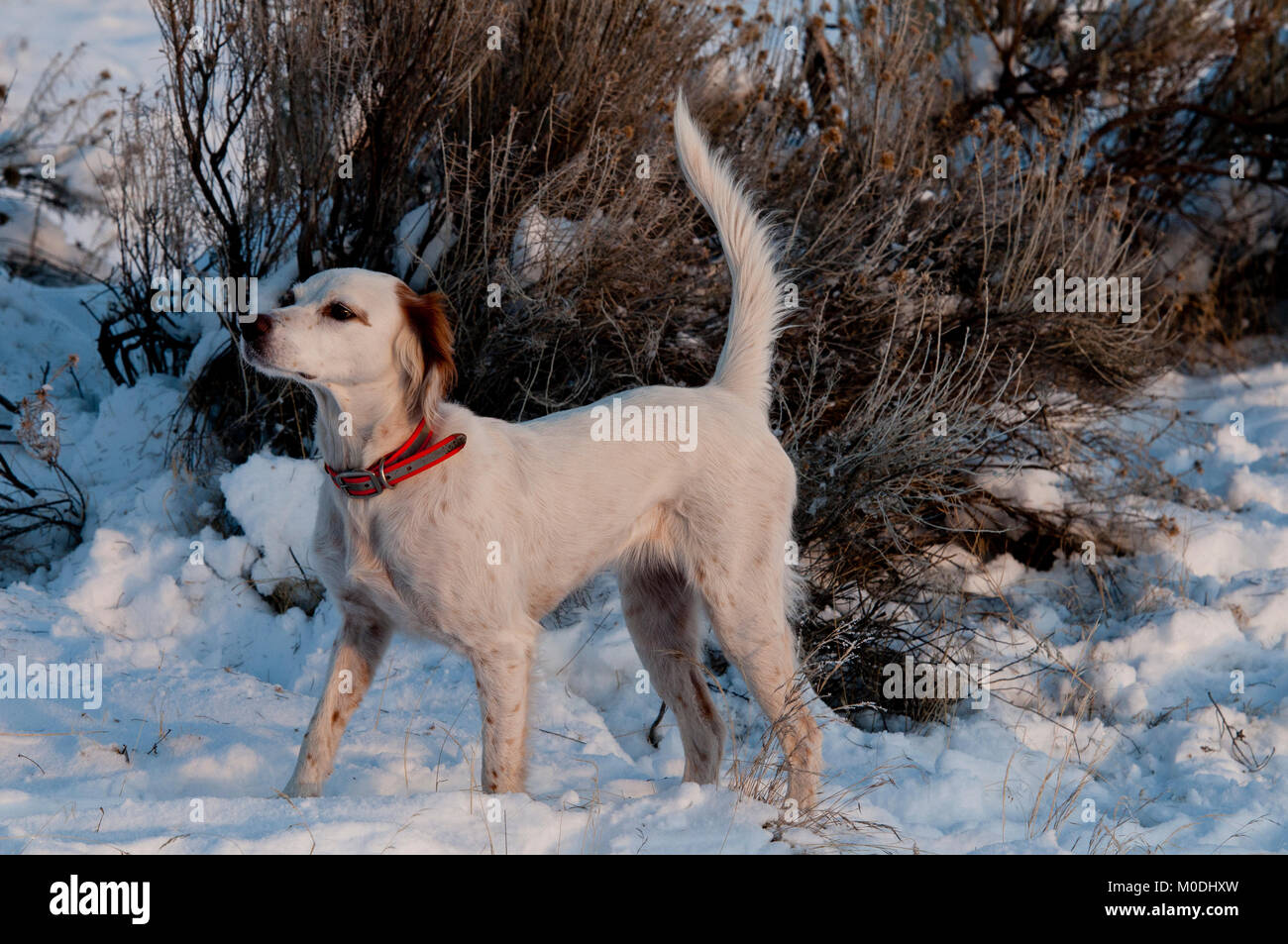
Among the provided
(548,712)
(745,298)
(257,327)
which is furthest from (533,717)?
(745,298)

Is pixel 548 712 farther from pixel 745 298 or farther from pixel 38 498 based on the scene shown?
pixel 38 498

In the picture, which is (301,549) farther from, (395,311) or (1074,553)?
(1074,553)

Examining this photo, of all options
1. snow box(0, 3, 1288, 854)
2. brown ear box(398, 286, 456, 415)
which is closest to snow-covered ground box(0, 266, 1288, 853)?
snow box(0, 3, 1288, 854)

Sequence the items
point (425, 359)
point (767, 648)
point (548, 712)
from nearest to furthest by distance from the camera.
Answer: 1. point (425, 359)
2. point (767, 648)
3. point (548, 712)

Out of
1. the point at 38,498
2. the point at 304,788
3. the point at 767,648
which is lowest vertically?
the point at 304,788

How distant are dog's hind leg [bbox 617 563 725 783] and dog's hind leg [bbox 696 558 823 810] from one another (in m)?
0.15

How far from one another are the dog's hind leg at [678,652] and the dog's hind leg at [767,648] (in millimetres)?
155

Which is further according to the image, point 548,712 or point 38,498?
point 38,498

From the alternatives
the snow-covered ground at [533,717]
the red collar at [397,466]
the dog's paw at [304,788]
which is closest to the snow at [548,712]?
the snow-covered ground at [533,717]

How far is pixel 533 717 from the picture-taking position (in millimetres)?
2842

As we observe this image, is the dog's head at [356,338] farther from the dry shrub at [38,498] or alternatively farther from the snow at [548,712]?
the dry shrub at [38,498]

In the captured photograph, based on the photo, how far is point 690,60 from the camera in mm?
4867

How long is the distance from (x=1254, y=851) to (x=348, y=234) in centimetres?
372

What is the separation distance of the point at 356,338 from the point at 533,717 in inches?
40.3
